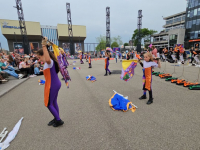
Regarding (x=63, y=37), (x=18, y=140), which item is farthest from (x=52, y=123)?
(x=63, y=37)

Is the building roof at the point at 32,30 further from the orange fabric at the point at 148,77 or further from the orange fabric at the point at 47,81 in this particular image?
the orange fabric at the point at 148,77

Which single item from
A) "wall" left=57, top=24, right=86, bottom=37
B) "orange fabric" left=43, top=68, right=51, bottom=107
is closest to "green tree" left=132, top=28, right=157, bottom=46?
"wall" left=57, top=24, right=86, bottom=37

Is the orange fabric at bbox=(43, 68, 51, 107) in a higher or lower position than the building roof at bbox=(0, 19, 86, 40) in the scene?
lower

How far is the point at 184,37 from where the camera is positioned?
144 ft

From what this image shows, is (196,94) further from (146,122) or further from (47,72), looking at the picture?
(47,72)

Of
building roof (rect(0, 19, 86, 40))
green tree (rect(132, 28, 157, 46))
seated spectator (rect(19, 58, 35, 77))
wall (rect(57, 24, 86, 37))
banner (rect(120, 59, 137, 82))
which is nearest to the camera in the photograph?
banner (rect(120, 59, 137, 82))

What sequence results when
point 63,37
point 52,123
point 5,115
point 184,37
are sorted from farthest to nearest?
point 184,37 < point 63,37 < point 5,115 < point 52,123

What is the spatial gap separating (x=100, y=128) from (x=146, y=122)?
1120 millimetres

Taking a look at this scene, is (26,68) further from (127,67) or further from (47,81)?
(127,67)

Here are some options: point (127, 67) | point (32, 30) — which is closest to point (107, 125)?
point (127, 67)

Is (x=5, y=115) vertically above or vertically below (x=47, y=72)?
below

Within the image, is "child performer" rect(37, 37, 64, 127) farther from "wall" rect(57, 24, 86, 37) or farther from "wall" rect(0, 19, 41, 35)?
"wall" rect(0, 19, 41, 35)

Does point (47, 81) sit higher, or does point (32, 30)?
point (32, 30)

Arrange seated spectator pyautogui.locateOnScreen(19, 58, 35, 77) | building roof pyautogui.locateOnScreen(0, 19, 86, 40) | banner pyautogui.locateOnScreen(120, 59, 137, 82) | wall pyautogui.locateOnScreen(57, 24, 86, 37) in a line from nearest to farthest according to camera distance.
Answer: banner pyautogui.locateOnScreen(120, 59, 137, 82)
seated spectator pyautogui.locateOnScreen(19, 58, 35, 77)
building roof pyautogui.locateOnScreen(0, 19, 86, 40)
wall pyautogui.locateOnScreen(57, 24, 86, 37)
